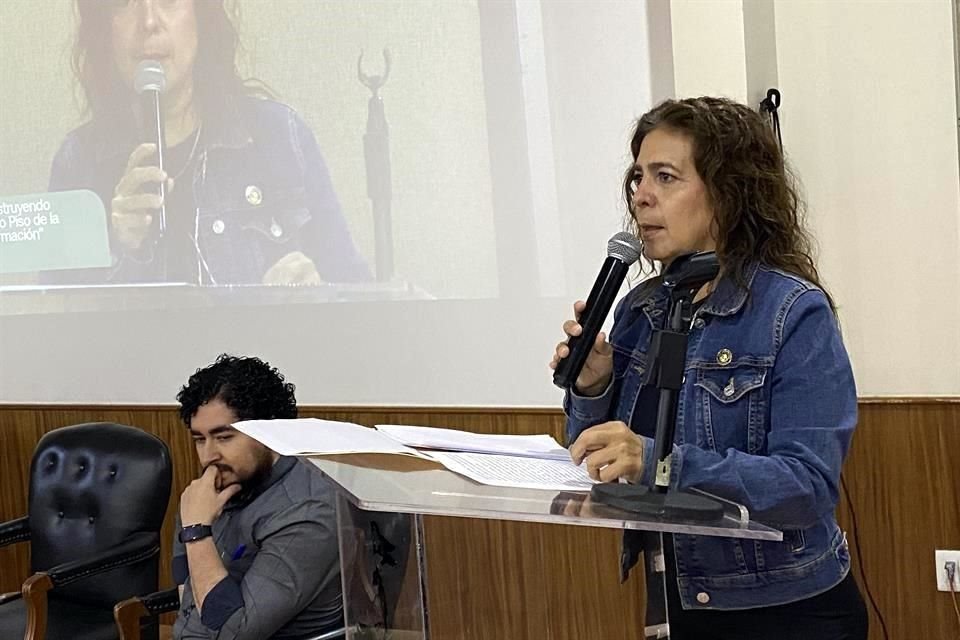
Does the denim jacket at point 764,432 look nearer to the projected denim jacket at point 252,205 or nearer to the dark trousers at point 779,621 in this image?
the dark trousers at point 779,621

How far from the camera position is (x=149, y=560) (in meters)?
2.93

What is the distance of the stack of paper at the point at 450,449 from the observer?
1243 millimetres

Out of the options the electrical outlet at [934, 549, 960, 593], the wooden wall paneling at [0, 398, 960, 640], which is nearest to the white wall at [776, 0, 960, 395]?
the wooden wall paneling at [0, 398, 960, 640]

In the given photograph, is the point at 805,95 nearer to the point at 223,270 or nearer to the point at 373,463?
the point at 223,270

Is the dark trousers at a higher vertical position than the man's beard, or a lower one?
lower

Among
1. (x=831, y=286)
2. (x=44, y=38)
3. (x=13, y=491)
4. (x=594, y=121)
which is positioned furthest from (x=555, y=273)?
(x=13, y=491)

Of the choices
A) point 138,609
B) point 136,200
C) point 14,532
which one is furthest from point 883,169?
point 14,532

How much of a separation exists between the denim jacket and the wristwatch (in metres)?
1.06

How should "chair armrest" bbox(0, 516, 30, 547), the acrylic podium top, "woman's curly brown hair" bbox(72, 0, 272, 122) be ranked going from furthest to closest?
"woman's curly brown hair" bbox(72, 0, 272, 122), "chair armrest" bbox(0, 516, 30, 547), the acrylic podium top

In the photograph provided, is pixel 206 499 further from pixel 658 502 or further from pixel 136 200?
pixel 136 200

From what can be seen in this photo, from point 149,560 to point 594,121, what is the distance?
161 centimetres

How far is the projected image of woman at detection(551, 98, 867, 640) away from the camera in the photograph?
1305 millimetres

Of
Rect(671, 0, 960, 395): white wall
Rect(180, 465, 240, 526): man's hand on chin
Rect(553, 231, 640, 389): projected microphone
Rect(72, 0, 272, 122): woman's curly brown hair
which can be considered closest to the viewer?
Rect(553, 231, 640, 389): projected microphone

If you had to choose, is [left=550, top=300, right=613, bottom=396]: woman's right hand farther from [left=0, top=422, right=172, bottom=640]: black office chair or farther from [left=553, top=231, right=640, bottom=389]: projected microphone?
[left=0, top=422, right=172, bottom=640]: black office chair
